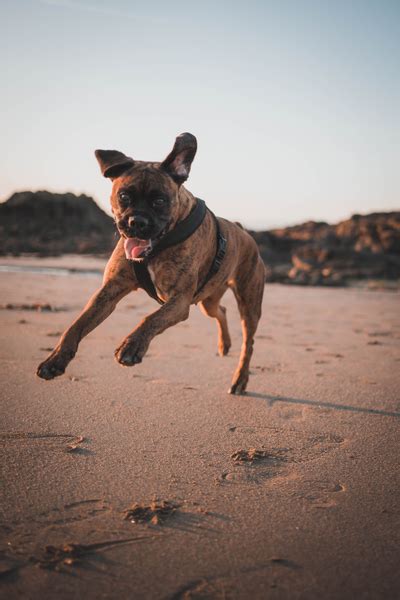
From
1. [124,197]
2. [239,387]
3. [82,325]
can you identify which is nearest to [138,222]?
[124,197]

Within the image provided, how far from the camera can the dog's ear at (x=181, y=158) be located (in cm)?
363

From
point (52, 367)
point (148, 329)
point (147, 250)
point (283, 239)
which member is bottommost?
point (52, 367)

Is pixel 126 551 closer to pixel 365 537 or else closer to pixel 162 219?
pixel 365 537

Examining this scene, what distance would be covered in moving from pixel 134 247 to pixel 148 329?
2.06ft

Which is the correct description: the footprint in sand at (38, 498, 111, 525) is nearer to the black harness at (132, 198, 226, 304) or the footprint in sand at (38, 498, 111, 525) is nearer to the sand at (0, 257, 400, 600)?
the sand at (0, 257, 400, 600)

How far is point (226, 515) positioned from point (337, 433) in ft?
4.65

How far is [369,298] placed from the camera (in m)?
14.0

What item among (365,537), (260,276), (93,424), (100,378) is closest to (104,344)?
(100,378)

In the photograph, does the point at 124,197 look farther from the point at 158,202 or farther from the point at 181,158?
the point at 181,158

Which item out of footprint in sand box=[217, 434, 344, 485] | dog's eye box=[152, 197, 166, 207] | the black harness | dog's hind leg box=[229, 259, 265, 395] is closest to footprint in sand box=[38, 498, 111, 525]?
footprint in sand box=[217, 434, 344, 485]

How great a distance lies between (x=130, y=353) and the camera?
9.86 ft

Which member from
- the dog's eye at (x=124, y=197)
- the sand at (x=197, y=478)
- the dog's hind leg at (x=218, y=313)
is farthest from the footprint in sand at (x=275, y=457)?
the dog's hind leg at (x=218, y=313)

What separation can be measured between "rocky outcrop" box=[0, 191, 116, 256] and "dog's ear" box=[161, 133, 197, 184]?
93.0ft

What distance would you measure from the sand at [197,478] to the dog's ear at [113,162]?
1774 mm
